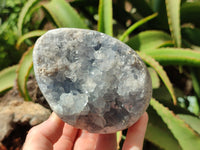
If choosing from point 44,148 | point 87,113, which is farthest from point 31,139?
point 87,113

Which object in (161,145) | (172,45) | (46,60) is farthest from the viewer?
(172,45)

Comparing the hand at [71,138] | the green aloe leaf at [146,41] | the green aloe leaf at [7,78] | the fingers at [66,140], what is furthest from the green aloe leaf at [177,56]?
the green aloe leaf at [7,78]

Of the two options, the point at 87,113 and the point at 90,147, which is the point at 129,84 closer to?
the point at 87,113

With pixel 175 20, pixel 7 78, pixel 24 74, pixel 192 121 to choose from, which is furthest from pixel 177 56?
→ pixel 7 78

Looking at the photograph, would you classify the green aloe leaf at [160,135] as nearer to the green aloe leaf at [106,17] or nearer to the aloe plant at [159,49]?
the aloe plant at [159,49]

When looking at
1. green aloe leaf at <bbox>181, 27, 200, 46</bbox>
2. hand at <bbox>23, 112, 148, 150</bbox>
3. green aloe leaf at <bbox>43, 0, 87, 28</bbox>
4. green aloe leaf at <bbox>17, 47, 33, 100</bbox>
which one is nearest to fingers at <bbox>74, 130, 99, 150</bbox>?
hand at <bbox>23, 112, 148, 150</bbox>

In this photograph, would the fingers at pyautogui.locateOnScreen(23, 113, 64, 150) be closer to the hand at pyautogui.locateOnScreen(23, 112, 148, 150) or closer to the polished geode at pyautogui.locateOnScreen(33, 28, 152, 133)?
the hand at pyautogui.locateOnScreen(23, 112, 148, 150)
